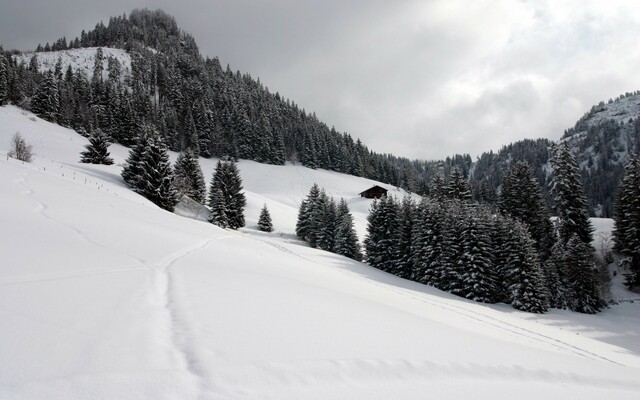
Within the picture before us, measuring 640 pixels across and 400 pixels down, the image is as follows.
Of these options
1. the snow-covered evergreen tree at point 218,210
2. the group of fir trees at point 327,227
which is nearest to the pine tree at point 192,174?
the snow-covered evergreen tree at point 218,210

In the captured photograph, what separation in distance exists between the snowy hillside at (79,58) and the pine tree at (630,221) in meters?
150

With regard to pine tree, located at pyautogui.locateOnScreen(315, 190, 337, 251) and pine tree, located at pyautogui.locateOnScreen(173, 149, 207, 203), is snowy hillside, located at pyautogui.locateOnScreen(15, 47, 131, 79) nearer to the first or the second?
pine tree, located at pyautogui.locateOnScreen(173, 149, 207, 203)

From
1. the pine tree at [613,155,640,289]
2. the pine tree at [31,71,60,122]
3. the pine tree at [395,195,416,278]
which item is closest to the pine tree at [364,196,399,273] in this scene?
the pine tree at [395,195,416,278]

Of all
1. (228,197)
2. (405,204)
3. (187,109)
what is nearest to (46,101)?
(187,109)

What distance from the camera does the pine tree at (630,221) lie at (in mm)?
34062

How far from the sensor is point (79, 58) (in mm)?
134750

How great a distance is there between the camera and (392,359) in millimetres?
3443

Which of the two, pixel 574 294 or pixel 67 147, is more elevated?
pixel 67 147

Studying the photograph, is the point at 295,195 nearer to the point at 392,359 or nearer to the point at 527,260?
the point at 527,260

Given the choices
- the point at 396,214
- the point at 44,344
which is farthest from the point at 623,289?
the point at 44,344

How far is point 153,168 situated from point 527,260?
33663 millimetres

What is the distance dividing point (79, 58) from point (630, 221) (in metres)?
173

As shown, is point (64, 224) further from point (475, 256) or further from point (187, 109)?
point (187, 109)

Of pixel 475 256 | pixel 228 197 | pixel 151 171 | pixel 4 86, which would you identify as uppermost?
pixel 4 86
